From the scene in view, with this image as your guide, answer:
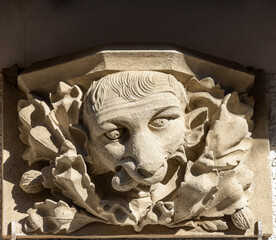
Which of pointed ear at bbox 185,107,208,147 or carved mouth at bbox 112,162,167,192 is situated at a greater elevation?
pointed ear at bbox 185,107,208,147

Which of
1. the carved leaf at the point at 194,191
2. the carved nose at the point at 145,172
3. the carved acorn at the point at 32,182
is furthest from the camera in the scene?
the carved acorn at the point at 32,182

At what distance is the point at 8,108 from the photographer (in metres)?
3.32

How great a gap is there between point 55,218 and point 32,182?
0.44 feet

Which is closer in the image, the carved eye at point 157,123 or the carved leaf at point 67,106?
the carved eye at point 157,123

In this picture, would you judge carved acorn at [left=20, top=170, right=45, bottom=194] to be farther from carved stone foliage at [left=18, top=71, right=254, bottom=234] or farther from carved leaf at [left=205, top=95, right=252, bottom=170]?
carved leaf at [left=205, top=95, right=252, bottom=170]

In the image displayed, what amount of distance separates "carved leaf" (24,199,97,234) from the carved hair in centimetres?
31

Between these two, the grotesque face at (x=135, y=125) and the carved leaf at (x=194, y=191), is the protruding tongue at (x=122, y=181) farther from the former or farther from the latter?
the carved leaf at (x=194, y=191)

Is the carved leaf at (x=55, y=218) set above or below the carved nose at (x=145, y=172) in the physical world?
below

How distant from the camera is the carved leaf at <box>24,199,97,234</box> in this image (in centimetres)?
313

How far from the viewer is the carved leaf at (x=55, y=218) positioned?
3.13 metres

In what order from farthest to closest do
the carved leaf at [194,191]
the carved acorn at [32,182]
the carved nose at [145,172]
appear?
the carved acorn at [32,182] → the carved leaf at [194,191] → the carved nose at [145,172]

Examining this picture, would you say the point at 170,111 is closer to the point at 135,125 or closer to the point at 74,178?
the point at 135,125

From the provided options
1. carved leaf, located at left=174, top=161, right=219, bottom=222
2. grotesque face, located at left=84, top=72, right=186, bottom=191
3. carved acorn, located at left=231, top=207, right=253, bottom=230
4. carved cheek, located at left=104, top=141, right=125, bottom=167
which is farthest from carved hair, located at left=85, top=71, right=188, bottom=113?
carved acorn, located at left=231, top=207, right=253, bottom=230

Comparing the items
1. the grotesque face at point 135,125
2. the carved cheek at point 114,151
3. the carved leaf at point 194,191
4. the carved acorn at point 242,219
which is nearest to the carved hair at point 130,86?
the grotesque face at point 135,125
